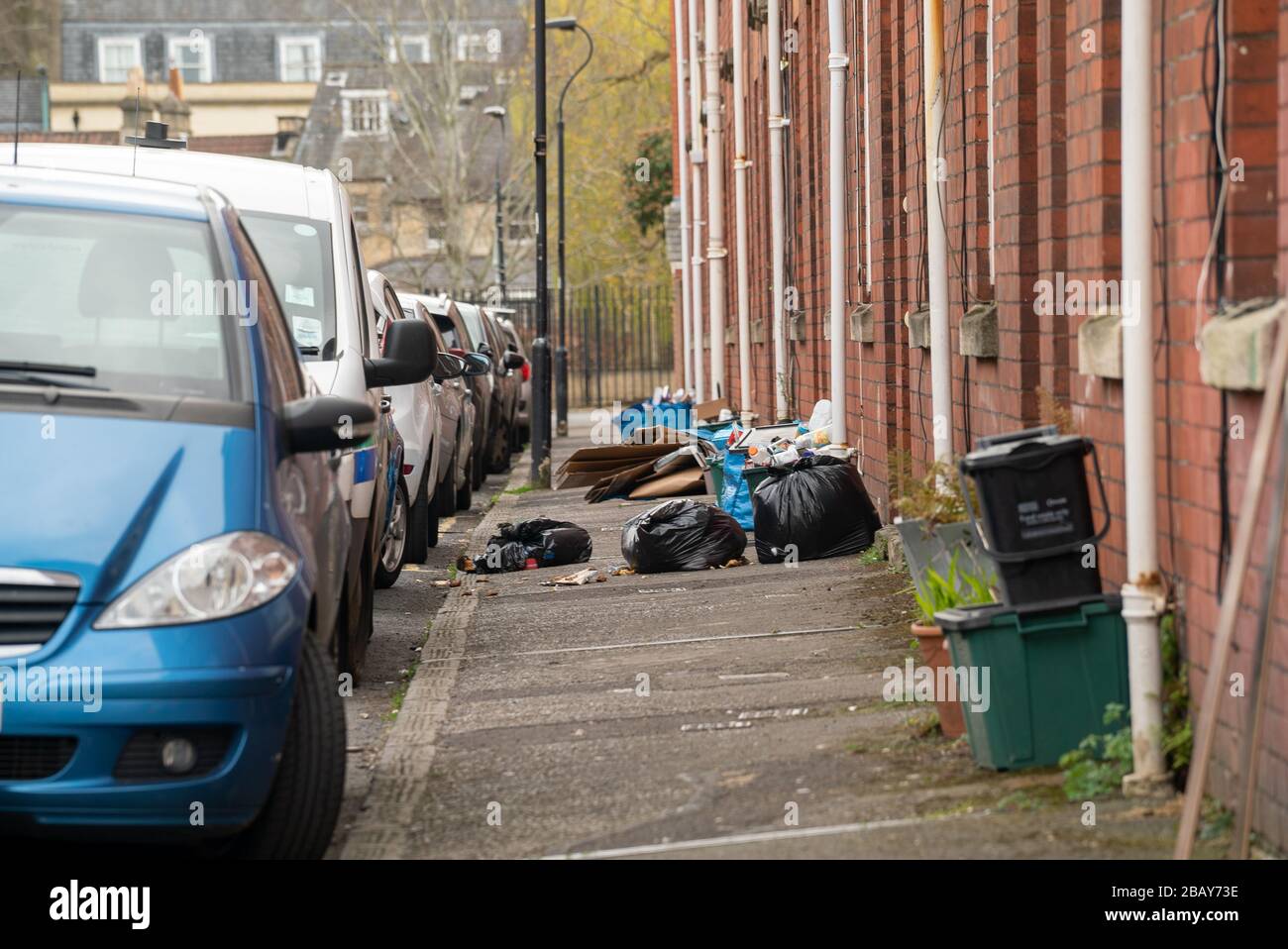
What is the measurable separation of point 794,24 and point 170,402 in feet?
Result: 41.1

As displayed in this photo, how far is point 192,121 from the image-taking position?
252ft

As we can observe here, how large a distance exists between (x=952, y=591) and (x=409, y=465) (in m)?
5.54

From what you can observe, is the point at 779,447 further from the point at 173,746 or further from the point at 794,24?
the point at 173,746

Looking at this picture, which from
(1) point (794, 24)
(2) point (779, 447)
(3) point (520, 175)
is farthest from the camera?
(3) point (520, 175)

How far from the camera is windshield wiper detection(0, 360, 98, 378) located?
509cm

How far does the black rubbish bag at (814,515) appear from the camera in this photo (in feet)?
35.1

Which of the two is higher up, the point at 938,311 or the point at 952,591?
the point at 938,311

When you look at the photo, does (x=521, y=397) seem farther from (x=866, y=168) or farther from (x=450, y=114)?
(x=450, y=114)

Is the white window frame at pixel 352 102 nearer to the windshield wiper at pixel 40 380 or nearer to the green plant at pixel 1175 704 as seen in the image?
the windshield wiper at pixel 40 380

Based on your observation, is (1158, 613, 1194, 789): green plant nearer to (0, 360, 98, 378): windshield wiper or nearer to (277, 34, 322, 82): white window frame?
(0, 360, 98, 378): windshield wiper

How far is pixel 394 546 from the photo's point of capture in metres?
11.0

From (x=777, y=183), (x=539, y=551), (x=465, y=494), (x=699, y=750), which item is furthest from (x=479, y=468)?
(x=699, y=750)
